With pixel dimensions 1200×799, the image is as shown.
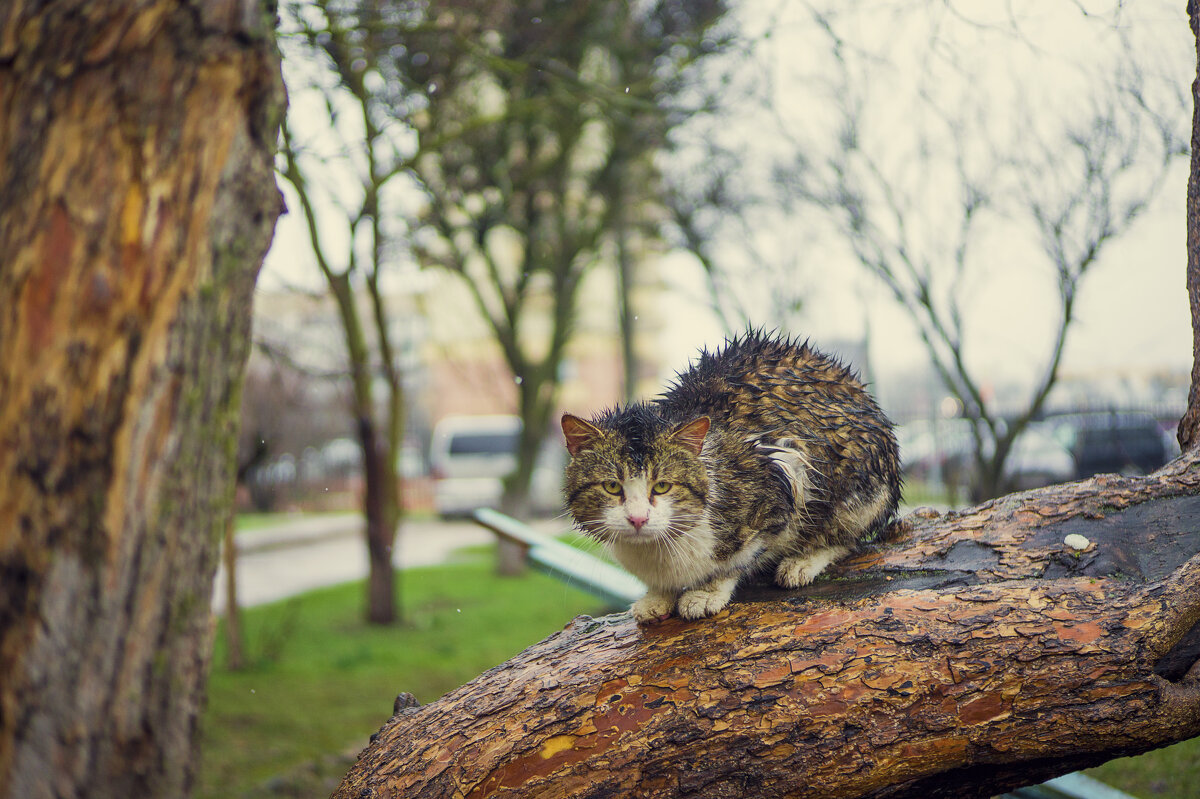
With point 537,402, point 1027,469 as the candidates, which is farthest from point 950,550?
point 537,402

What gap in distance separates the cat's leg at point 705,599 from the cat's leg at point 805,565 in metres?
0.18

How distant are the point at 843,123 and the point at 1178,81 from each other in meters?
2.17

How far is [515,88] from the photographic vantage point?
333 inches

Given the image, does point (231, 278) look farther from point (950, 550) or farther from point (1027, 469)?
point (1027, 469)

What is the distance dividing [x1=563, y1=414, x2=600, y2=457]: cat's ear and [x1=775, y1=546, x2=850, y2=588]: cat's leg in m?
0.70

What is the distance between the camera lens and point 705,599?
230 cm

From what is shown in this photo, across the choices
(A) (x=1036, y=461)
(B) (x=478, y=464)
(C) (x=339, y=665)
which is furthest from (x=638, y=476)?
(B) (x=478, y=464)

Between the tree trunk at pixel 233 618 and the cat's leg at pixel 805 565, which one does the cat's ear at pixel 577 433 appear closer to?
the cat's leg at pixel 805 565

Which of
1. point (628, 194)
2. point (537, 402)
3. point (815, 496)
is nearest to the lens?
point (815, 496)

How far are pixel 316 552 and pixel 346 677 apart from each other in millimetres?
7422

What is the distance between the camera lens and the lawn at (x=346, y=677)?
425 cm

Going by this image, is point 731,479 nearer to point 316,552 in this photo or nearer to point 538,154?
point 538,154

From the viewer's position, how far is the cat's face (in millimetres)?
2199

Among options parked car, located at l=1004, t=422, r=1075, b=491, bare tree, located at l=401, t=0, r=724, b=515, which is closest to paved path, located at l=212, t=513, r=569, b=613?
bare tree, located at l=401, t=0, r=724, b=515
